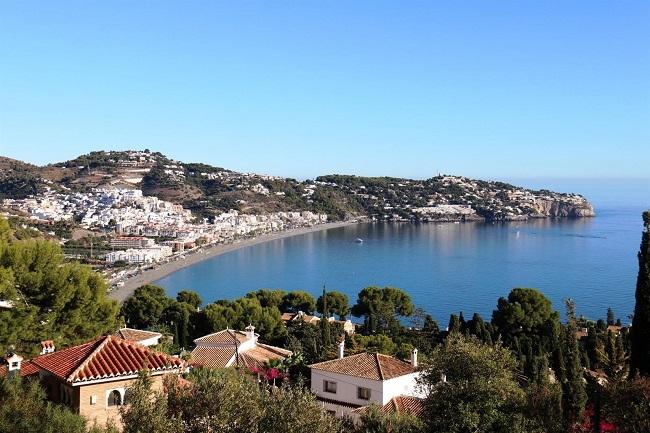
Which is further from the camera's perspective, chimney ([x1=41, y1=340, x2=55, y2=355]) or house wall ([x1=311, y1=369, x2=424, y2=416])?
house wall ([x1=311, y1=369, x2=424, y2=416])

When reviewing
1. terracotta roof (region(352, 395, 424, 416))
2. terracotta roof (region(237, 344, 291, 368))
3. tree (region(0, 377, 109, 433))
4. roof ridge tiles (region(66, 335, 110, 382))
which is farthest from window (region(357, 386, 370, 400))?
tree (region(0, 377, 109, 433))

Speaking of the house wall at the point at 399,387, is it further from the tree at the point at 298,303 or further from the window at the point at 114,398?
the tree at the point at 298,303

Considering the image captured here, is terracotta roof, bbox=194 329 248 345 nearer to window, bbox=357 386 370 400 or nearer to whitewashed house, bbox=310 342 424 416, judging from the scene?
whitewashed house, bbox=310 342 424 416

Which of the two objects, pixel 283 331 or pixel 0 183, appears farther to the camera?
pixel 0 183

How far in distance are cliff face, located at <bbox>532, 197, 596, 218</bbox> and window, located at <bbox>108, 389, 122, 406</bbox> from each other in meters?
125

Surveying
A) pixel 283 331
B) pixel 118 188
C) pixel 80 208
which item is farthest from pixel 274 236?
pixel 283 331

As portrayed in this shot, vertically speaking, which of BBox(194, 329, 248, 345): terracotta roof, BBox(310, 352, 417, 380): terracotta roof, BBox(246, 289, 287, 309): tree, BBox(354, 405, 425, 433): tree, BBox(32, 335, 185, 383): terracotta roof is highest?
BBox(32, 335, 185, 383): terracotta roof

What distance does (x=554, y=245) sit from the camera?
7875 cm

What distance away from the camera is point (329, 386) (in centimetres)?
1221

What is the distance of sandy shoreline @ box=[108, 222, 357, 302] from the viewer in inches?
1916

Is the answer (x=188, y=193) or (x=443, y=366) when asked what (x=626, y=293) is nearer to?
(x=443, y=366)

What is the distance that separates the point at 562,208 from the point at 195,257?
80.2m

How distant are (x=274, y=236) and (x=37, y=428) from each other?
86.9m

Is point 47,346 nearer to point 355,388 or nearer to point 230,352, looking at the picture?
point 355,388
